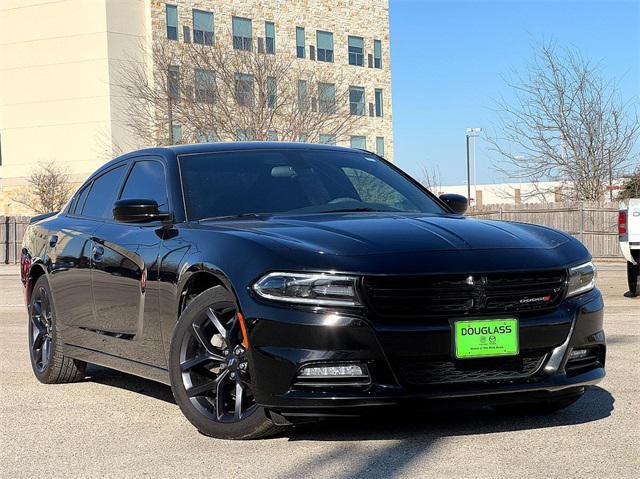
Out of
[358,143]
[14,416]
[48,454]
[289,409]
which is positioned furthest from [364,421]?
[358,143]

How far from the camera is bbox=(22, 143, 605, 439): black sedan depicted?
5.25 m

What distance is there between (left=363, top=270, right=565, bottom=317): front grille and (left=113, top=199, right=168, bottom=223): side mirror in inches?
66.8

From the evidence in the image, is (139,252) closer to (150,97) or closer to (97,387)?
(97,387)

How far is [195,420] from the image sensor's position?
5.76 m

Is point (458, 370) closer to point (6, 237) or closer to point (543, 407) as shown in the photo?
point (543, 407)

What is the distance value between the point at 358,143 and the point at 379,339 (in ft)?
197

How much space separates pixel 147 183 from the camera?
7.21m

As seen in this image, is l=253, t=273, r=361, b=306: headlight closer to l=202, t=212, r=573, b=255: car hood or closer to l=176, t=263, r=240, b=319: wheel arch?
l=202, t=212, r=573, b=255: car hood

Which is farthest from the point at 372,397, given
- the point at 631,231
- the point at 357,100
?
the point at 357,100

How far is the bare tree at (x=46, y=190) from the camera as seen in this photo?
5231 cm

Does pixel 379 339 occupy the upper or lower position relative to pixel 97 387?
upper

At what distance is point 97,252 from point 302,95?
39030mm

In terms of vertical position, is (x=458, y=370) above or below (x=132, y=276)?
below

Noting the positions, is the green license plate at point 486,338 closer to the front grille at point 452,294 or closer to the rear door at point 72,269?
the front grille at point 452,294
